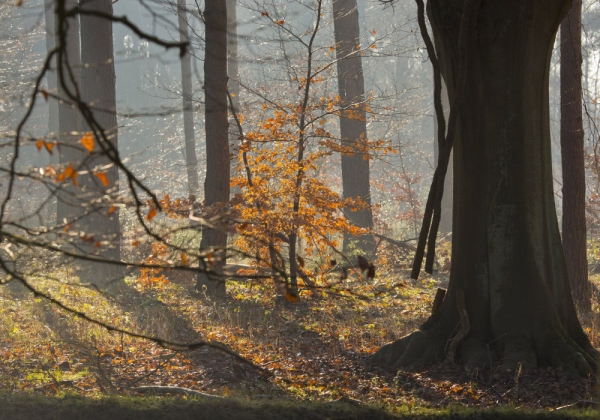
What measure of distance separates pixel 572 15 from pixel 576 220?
3.15 metres

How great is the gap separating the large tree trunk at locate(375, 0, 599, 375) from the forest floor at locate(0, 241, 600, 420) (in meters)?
0.42

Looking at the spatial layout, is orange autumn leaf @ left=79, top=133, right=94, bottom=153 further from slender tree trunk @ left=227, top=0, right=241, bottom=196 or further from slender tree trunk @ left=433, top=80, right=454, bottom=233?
slender tree trunk @ left=433, top=80, right=454, bottom=233

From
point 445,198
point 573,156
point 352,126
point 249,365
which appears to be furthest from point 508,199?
point 445,198

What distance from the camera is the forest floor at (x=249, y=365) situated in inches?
190

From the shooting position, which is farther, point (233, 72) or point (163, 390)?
point (233, 72)

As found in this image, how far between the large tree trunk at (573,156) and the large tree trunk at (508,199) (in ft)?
10.9

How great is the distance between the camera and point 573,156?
9953 mm

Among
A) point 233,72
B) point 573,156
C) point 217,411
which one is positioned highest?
point 233,72

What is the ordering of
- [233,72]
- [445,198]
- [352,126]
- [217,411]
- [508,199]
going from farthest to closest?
[445,198] → [233,72] → [352,126] → [508,199] → [217,411]

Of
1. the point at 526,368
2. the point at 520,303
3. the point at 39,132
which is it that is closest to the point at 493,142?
the point at 520,303

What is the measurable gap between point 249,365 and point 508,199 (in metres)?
3.13

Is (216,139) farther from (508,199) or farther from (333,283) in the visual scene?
(508,199)

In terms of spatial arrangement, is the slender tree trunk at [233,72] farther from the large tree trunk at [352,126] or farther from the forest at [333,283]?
the large tree trunk at [352,126]

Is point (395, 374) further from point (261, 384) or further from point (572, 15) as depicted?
point (572, 15)
